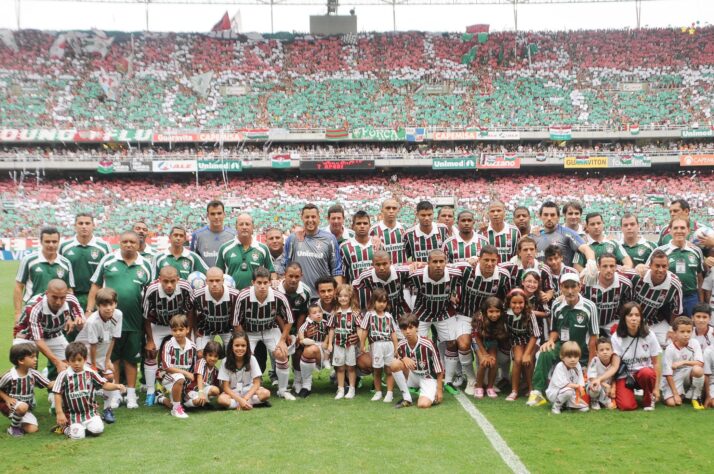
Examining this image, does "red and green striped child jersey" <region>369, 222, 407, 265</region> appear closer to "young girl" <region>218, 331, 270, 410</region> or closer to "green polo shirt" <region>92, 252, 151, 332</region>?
"young girl" <region>218, 331, 270, 410</region>

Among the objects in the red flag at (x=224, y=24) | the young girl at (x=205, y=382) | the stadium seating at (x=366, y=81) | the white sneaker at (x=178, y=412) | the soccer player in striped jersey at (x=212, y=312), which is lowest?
the white sneaker at (x=178, y=412)

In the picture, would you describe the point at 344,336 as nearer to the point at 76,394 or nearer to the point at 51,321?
the point at 76,394

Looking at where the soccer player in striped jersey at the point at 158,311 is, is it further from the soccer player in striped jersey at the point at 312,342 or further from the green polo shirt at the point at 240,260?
the soccer player in striped jersey at the point at 312,342

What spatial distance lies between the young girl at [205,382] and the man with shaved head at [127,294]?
31.0 inches

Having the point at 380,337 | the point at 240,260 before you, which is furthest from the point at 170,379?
the point at 380,337

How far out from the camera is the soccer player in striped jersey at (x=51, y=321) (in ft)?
22.2

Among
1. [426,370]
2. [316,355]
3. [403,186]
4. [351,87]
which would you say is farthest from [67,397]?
[351,87]

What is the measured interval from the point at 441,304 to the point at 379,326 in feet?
2.81

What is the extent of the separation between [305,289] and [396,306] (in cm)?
116

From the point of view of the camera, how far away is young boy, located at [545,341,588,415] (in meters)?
6.73

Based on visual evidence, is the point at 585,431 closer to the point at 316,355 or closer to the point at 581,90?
the point at 316,355

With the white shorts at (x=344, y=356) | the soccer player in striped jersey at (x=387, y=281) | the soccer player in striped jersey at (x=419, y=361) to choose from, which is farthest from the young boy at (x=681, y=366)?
the white shorts at (x=344, y=356)

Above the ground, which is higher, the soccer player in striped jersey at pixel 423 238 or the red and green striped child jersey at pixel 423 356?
the soccer player in striped jersey at pixel 423 238

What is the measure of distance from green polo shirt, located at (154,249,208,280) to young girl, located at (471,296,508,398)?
134 inches
